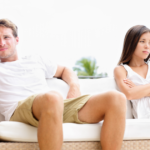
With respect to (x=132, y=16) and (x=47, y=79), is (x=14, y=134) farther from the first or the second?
(x=132, y=16)

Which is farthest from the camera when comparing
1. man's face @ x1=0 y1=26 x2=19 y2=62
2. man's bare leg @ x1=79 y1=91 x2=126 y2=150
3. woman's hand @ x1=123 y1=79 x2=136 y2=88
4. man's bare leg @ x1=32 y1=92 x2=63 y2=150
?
woman's hand @ x1=123 y1=79 x2=136 y2=88

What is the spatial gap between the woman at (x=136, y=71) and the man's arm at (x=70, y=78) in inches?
14.7

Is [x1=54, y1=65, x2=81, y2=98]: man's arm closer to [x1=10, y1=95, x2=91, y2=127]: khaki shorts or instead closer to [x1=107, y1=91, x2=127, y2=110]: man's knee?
[x1=10, y1=95, x2=91, y2=127]: khaki shorts

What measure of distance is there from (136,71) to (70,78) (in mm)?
605

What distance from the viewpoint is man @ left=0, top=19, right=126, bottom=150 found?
1.11 meters

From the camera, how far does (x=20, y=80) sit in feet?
5.25

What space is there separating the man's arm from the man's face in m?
0.39

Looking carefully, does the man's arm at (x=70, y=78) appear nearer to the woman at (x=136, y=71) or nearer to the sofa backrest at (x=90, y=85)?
the sofa backrest at (x=90, y=85)

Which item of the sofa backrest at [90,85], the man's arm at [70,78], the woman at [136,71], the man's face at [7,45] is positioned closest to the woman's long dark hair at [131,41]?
the woman at [136,71]

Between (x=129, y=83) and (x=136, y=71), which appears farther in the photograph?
(x=136, y=71)

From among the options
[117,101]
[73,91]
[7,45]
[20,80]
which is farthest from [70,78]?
[117,101]

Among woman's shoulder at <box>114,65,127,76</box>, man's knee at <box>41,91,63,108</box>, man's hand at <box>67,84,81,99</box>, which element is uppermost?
man's knee at <box>41,91,63,108</box>

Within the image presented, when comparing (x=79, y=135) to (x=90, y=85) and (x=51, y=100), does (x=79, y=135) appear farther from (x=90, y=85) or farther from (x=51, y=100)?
(x=90, y=85)

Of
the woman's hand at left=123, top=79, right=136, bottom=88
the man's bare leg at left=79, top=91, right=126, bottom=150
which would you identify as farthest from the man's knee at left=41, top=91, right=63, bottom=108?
the woman's hand at left=123, top=79, right=136, bottom=88
